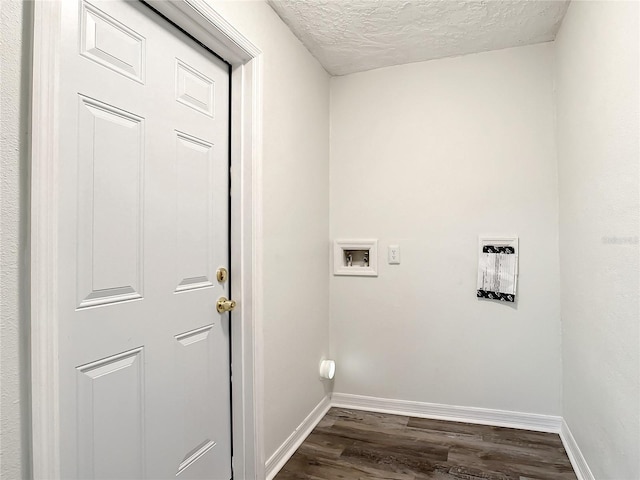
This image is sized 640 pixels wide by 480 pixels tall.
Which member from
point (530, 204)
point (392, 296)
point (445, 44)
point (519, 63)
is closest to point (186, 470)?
point (392, 296)

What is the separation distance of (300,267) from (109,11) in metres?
1.54

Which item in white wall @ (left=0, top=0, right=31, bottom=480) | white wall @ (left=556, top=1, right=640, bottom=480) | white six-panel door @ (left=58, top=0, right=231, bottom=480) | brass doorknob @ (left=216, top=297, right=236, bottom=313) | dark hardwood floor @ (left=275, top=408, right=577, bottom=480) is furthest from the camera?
dark hardwood floor @ (left=275, top=408, right=577, bottom=480)

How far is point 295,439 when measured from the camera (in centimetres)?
224

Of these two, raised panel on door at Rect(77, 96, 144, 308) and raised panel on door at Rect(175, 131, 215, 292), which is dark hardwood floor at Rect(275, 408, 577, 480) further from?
raised panel on door at Rect(77, 96, 144, 308)

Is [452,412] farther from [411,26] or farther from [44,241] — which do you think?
[44,241]

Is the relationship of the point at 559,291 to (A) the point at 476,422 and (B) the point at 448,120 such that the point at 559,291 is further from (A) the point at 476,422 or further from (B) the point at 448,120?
(B) the point at 448,120

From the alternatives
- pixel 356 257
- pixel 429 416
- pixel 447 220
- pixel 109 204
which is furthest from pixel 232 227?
pixel 429 416

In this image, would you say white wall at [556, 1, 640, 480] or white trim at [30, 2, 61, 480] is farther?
white wall at [556, 1, 640, 480]

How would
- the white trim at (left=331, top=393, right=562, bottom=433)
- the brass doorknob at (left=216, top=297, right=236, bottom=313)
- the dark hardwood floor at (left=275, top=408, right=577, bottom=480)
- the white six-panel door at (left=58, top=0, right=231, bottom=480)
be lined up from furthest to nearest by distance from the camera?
the white trim at (left=331, top=393, right=562, bottom=433) < the dark hardwood floor at (left=275, top=408, right=577, bottom=480) < the brass doorknob at (left=216, top=297, right=236, bottom=313) < the white six-panel door at (left=58, top=0, right=231, bottom=480)

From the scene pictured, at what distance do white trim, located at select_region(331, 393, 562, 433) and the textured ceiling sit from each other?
2.31 m

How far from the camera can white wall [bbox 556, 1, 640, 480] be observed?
1.30m

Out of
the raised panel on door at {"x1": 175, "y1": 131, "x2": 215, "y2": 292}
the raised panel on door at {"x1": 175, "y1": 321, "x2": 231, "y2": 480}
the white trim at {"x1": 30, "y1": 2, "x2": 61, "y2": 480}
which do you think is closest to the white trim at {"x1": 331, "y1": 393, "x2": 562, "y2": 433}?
the raised panel on door at {"x1": 175, "y1": 321, "x2": 231, "y2": 480}

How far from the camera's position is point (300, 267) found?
2354mm

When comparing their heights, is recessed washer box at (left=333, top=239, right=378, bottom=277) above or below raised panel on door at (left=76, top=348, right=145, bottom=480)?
above
